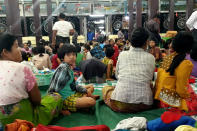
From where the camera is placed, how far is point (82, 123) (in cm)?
251

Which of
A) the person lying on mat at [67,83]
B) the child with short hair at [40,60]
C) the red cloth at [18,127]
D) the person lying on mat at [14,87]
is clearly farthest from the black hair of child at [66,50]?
the child with short hair at [40,60]

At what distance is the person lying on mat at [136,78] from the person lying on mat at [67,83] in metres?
0.47

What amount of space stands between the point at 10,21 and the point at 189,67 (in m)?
6.99

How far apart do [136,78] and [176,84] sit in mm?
464

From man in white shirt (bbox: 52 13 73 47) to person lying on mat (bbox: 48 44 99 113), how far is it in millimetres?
3095

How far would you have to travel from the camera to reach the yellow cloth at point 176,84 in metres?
2.25

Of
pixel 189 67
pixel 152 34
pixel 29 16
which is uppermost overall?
pixel 29 16

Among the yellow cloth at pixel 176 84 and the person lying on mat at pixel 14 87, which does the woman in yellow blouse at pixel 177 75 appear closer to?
the yellow cloth at pixel 176 84

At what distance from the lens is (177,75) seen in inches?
90.0

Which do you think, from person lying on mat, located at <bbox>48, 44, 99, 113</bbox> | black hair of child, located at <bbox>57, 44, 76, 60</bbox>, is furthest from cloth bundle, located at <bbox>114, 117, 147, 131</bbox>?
black hair of child, located at <bbox>57, 44, 76, 60</bbox>

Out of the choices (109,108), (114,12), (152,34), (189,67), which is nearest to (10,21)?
(152,34)

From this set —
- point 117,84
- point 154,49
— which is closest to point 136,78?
point 117,84

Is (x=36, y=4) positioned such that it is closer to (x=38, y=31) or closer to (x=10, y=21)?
(x=38, y=31)

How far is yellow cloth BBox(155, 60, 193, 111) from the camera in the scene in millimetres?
2246
